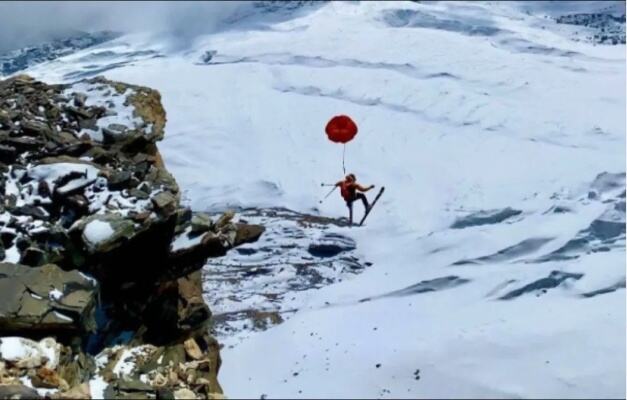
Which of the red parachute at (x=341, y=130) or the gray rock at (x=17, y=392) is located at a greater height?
the gray rock at (x=17, y=392)

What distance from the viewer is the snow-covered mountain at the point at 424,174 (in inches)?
276

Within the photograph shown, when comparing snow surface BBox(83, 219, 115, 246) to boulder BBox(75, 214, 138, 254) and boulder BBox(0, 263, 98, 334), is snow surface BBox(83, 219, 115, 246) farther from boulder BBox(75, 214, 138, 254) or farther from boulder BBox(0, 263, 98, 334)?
boulder BBox(0, 263, 98, 334)

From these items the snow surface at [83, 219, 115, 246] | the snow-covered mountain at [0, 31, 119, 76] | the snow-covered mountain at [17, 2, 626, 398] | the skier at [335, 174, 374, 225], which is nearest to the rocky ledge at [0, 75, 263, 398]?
the snow surface at [83, 219, 115, 246]

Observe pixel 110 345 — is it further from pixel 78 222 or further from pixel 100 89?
pixel 100 89

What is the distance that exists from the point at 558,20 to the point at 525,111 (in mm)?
7172

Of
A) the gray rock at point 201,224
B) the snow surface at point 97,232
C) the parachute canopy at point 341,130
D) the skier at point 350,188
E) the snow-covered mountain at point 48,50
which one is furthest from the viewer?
the snow-covered mountain at point 48,50

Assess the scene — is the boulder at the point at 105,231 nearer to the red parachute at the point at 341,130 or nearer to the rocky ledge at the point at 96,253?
the rocky ledge at the point at 96,253

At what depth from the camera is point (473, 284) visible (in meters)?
8.94

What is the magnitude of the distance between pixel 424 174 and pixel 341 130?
1525 millimetres

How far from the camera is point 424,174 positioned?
1352 cm

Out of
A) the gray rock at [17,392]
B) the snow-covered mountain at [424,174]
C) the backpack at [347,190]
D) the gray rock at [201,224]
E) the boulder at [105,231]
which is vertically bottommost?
the snow-covered mountain at [424,174]

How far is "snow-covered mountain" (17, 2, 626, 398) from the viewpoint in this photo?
23.0 ft

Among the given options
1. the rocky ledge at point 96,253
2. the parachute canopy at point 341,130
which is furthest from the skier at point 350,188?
the rocky ledge at point 96,253

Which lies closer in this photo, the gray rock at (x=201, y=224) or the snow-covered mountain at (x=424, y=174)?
the gray rock at (x=201, y=224)
